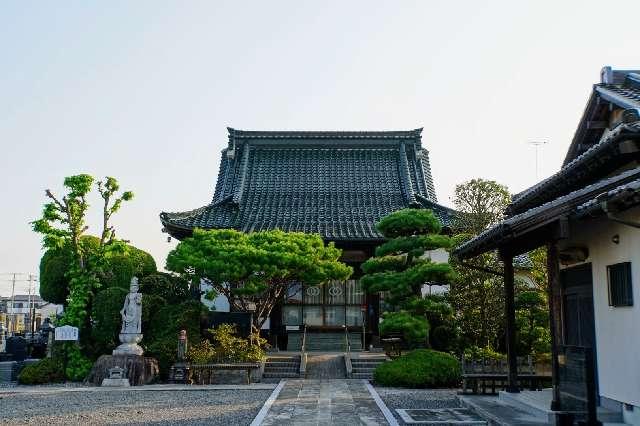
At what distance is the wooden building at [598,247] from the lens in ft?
28.0

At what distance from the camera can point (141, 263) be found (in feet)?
73.2

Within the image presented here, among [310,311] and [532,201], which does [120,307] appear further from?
[532,201]

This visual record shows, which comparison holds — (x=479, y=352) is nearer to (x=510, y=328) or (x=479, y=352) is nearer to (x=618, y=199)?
(x=510, y=328)

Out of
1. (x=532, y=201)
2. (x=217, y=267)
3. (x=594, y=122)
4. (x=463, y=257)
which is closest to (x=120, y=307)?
(x=217, y=267)

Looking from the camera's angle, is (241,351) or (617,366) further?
(241,351)

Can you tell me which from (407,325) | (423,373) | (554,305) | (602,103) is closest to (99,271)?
(407,325)

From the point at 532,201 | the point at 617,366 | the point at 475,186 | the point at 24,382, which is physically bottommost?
the point at 24,382

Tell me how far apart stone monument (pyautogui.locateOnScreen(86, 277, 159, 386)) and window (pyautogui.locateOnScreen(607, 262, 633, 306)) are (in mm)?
13550

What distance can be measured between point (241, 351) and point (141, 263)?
5.69 metres

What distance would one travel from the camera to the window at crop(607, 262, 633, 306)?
9422 millimetres

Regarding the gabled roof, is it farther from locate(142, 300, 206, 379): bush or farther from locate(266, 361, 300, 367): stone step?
locate(142, 300, 206, 379): bush

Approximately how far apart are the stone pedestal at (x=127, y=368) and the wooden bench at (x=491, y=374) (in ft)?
31.5

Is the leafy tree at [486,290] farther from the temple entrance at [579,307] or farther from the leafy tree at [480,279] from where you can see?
the temple entrance at [579,307]

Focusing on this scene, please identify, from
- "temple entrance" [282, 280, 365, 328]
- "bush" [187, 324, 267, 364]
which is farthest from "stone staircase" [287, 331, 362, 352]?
"bush" [187, 324, 267, 364]
